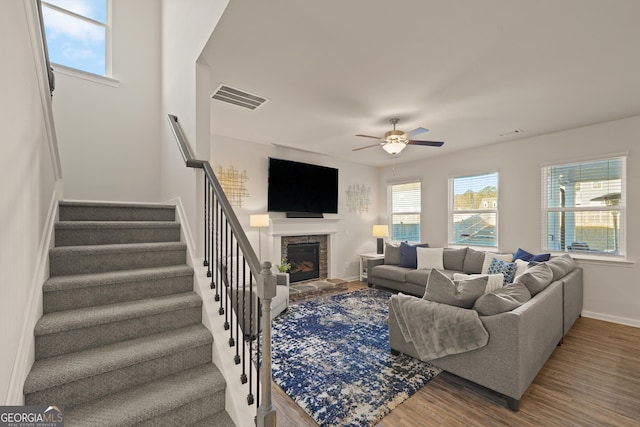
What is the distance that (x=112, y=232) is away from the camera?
2.29 metres

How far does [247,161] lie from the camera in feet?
16.0

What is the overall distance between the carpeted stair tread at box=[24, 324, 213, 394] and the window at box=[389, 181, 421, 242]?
5.43 meters

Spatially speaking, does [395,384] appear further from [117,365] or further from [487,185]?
[487,185]

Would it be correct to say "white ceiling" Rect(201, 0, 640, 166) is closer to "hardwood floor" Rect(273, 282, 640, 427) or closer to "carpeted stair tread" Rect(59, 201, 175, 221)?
"carpeted stair tread" Rect(59, 201, 175, 221)

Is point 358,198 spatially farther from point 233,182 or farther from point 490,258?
point 233,182

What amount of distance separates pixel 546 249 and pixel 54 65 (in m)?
6.91

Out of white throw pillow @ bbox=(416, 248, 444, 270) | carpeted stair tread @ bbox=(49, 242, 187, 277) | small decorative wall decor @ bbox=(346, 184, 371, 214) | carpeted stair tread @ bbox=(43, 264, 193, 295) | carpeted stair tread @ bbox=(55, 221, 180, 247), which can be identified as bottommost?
white throw pillow @ bbox=(416, 248, 444, 270)

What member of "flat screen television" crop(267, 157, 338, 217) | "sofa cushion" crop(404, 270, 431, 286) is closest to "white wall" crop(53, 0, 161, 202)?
"flat screen television" crop(267, 157, 338, 217)

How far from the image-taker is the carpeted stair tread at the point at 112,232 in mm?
2127

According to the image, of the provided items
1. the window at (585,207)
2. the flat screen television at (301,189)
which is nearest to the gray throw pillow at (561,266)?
the window at (585,207)

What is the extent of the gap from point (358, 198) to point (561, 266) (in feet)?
12.9

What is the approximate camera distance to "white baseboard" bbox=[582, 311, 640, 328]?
12.2 feet

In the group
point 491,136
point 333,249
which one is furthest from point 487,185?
point 333,249

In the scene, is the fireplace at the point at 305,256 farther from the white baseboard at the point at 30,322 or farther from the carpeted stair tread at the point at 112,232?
the white baseboard at the point at 30,322
